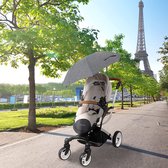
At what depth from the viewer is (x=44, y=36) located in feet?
33.8

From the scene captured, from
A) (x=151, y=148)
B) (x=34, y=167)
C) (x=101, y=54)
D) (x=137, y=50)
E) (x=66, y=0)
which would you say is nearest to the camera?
(x=34, y=167)

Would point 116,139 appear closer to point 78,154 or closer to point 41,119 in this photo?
point 78,154

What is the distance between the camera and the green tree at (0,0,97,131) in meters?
10.3

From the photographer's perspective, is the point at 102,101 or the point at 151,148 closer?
the point at 102,101

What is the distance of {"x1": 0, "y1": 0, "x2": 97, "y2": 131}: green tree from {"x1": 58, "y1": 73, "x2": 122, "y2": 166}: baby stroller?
3893mm

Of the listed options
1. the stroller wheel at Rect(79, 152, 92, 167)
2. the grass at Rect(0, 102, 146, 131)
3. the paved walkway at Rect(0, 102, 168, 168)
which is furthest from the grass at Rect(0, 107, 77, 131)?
the stroller wheel at Rect(79, 152, 92, 167)

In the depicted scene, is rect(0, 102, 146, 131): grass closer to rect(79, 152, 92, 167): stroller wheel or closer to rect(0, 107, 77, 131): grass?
rect(0, 107, 77, 131): grass

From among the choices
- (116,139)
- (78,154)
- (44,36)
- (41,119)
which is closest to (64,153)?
(78,154)

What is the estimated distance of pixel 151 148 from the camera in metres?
7.80

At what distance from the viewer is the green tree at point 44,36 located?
33.7 feet

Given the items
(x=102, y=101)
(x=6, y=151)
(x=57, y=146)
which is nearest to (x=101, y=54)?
(x=102, y=101)

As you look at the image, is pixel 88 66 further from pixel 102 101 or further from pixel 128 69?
pixel 128 69

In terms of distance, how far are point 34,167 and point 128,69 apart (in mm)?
27920

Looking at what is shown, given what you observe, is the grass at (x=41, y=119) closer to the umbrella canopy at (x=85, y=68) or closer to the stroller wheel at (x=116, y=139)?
the stroller wheel at (x=116, y=139)
